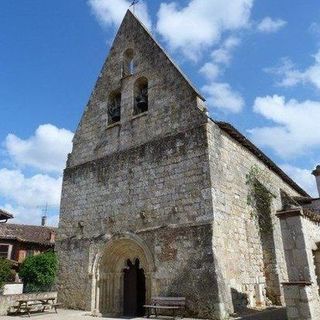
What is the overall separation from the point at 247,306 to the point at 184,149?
14.9 ft

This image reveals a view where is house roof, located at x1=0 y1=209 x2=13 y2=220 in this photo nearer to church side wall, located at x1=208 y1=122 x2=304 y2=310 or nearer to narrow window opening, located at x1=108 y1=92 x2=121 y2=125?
narrow window opening, located at x1=108 y1=92 x2=121 y2=125

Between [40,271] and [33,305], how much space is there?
2000 mm

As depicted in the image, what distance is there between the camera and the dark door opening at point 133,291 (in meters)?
10.9

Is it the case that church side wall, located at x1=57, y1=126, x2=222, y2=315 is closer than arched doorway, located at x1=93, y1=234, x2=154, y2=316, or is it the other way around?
church side wall, located at x1=57, y1=126, x2=222, y2=315

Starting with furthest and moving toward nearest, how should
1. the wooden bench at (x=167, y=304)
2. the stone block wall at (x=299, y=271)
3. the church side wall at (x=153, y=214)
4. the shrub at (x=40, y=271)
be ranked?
the shrub at (x=40, y=271), the church side wall at (x=153, y=214), the wooden bench at (x=167, y=304), the stone block wall at (x=299, y=271)

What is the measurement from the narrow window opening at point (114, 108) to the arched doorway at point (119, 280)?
4553 millimetres

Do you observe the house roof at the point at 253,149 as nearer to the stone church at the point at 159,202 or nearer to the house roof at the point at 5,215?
the stone church at the point at 159,202

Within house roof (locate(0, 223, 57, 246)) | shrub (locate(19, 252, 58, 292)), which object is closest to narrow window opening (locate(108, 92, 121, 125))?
shrub (locate(19, 252, 58, 292))

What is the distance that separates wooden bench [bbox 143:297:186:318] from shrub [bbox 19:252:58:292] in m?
4.75

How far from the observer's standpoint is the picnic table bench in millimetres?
9906

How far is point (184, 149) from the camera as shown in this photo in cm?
985

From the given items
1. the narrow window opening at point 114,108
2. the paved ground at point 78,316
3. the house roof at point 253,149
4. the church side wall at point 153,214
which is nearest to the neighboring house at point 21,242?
the church side wall at point 153,214

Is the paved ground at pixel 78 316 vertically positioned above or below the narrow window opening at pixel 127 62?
below

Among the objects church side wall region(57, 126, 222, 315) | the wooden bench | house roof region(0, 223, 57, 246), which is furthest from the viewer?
house roof region(0, 223, 57, 246)
